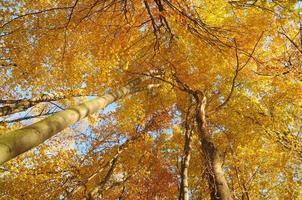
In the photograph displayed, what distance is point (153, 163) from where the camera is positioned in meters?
10.4

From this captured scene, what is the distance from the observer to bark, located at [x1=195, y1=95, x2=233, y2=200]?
4.16 meters

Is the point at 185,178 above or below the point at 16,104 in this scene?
below

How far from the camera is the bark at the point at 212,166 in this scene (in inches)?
164

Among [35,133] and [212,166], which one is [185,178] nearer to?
[212,166]

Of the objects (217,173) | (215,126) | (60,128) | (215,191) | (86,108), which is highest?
(215,126)

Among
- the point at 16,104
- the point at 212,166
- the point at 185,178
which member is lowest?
the point at 185,178

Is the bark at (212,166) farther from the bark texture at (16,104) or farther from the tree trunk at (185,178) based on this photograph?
the bark texture at (16,104)

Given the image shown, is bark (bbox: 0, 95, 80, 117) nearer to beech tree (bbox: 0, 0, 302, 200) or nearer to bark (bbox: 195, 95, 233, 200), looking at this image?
beech tree (bbox: 0, 0, 302, 200)

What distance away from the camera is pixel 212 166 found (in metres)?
4.53

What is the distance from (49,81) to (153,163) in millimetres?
5008

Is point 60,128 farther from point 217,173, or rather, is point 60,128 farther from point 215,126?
point 215,126

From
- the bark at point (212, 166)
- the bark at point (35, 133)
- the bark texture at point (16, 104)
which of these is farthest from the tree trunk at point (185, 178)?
the bark texture at point (16, 104)

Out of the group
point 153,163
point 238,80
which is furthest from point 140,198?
point 238,80

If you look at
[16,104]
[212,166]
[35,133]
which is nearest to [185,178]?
[212,166]
